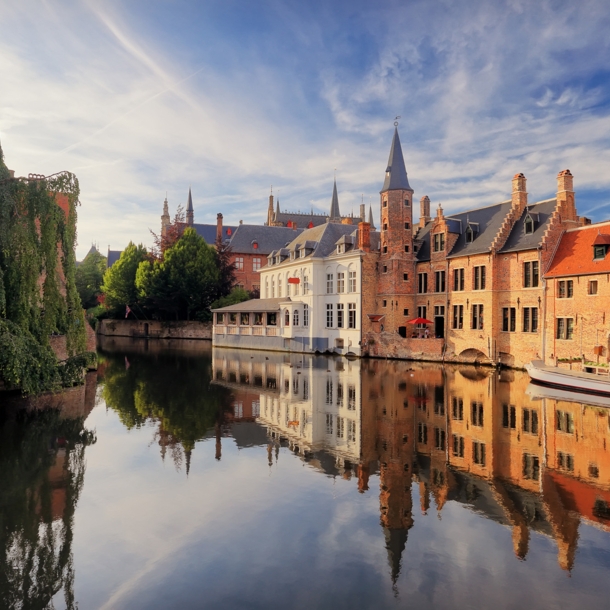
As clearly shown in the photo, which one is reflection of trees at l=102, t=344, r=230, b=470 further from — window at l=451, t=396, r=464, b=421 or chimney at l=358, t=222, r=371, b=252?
chimney at l=358, t=222, r=371, b=252

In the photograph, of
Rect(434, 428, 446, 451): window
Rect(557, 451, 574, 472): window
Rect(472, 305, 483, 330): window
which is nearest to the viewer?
Rect(557, 451, 574, 472): window

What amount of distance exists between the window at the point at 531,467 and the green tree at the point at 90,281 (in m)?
74.6

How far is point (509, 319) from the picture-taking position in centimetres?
3312

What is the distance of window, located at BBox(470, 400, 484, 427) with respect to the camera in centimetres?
1678

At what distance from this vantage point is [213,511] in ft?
31.5

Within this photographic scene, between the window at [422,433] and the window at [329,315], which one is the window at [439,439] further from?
the window at [329,315]

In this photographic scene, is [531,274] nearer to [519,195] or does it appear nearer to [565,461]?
[519,195]

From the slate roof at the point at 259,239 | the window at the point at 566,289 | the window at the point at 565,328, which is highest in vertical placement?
the slate roof at the point at 259,239

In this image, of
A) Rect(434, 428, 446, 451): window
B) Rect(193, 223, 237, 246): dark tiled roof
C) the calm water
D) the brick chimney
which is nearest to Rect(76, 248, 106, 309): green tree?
Rect(193, 223, 237, 246): dark tiled roof

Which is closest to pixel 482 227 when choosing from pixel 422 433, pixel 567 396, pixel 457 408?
pixel 567 396

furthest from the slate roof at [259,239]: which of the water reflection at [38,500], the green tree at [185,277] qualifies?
the water reflection at [38,500]

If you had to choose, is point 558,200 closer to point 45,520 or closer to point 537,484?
point 537,484

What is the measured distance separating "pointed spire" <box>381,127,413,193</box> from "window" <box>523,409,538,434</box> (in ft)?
80.9

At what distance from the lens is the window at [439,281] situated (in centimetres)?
3803
